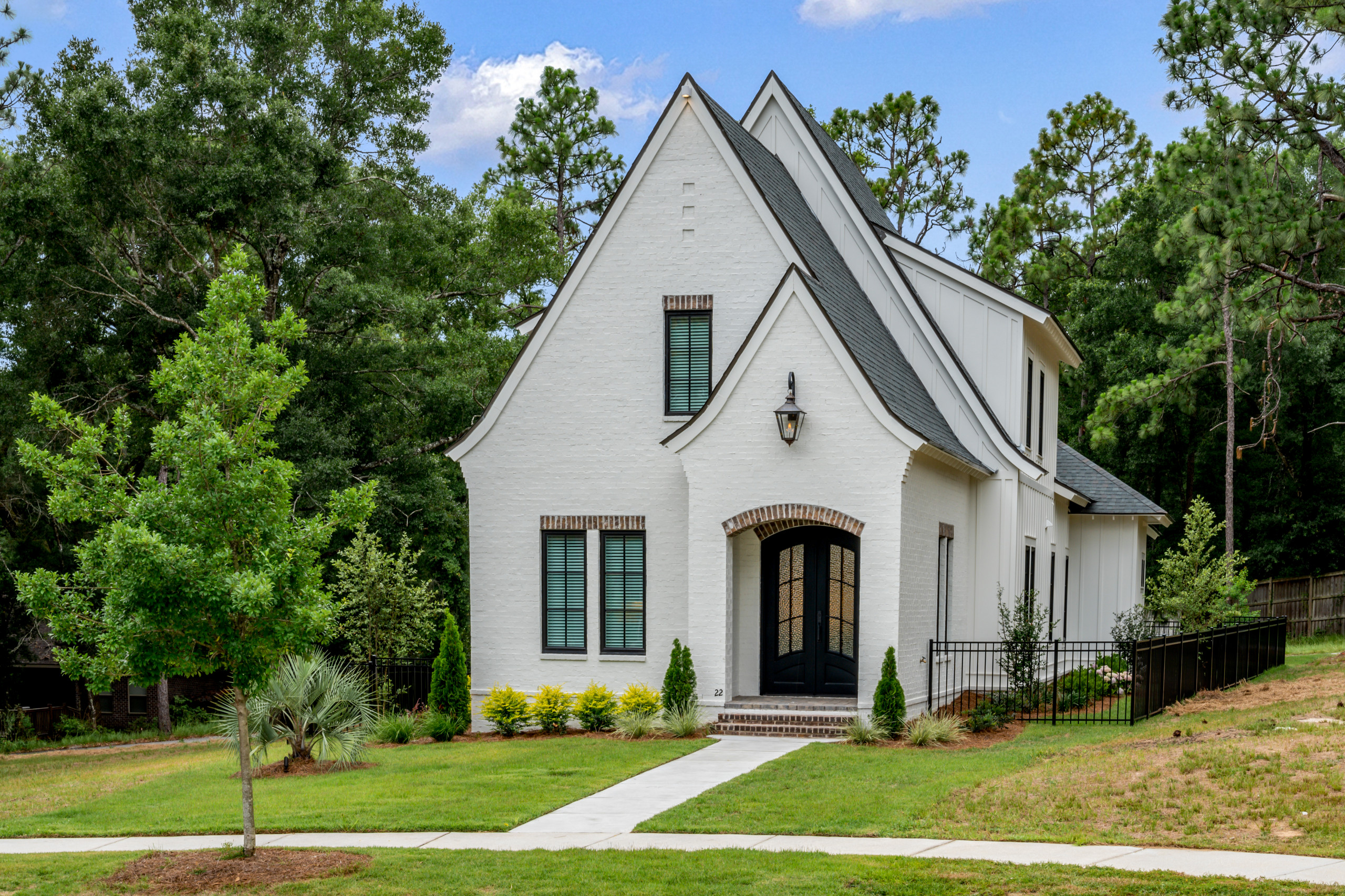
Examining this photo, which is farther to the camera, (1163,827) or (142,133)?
(142,133)

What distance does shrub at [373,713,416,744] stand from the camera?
63.8 ft

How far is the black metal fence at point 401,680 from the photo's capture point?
22719mm

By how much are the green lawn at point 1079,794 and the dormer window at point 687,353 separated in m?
6.42

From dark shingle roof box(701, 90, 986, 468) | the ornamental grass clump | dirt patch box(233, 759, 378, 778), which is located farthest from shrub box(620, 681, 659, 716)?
dark shingle roof box(701, 90, 986, 468)

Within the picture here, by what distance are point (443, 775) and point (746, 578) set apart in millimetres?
6353

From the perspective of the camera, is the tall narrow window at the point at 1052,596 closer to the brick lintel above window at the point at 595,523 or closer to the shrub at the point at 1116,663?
the shrub at the point at 1116,663

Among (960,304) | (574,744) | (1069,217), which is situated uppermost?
(1069,217)

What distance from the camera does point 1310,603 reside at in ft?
138

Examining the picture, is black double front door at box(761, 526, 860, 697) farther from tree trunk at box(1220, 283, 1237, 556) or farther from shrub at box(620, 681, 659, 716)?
tree trunk at box(1220, 283, 1237, 556)

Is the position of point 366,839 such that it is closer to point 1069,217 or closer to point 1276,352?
point 1276,352

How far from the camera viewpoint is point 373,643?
2256cm

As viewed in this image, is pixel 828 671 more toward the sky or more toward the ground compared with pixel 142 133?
more toward the ground

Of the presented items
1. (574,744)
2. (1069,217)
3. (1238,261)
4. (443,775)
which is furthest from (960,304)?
(1069,217)

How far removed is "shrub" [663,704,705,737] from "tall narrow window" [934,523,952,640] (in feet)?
14.1
